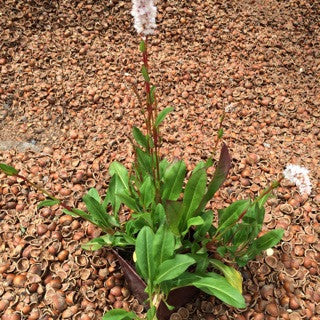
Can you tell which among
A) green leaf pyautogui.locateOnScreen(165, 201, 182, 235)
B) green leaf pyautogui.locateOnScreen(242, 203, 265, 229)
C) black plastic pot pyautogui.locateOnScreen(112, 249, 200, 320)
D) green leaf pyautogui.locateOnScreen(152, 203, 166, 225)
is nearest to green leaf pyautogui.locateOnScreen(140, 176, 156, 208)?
green leaf pyautogui.locateOnScreen(152, 203, 166, 225)

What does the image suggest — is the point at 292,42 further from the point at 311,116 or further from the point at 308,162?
the point at 308,162

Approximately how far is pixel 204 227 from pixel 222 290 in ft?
0.84

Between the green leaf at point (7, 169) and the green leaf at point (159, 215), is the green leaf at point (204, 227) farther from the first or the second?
the green leaf at point (7, 169)

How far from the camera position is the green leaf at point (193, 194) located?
1.37 m

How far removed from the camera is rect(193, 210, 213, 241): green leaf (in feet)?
4.78

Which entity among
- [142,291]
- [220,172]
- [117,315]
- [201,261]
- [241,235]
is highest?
[220,172]

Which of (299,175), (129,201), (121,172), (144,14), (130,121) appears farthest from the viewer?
(130,121)

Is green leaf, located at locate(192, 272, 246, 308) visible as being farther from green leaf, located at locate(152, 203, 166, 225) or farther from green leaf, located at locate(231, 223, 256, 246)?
green leaf, located at locate(152, 203, 166, 225)

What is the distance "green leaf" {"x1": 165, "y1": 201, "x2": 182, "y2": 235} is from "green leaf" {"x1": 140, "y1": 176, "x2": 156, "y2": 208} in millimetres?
159

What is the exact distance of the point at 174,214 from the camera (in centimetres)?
132

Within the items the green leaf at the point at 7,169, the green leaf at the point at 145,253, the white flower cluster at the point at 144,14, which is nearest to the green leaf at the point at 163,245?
the green leaf at the point at 145,253

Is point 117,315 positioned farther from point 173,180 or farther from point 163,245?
point 173,180

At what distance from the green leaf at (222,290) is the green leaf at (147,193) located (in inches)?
13.7

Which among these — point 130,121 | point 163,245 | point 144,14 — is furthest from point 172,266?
point 130,121
